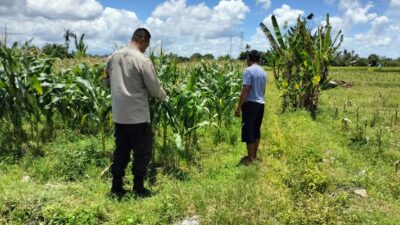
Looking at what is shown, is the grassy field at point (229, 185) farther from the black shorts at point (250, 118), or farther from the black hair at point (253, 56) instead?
the black hair at point (253, 56)

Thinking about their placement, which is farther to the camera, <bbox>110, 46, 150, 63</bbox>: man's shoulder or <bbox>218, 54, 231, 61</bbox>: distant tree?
<bbox>218, 54, 231, 61</bbox>: distant tree

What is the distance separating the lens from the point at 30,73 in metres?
6.22

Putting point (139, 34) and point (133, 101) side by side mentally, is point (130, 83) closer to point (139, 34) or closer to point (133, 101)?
point (133, 101)

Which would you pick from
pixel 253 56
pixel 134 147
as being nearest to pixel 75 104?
pixel 134 147

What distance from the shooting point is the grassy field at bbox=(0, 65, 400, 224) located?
4051mm

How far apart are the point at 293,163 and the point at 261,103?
979 millimetres

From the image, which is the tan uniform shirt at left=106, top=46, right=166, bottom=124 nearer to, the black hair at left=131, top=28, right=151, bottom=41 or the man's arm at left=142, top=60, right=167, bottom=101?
the man's arm at left=142, top=60, right=167, bottom=101

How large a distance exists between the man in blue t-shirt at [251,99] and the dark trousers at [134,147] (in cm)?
179

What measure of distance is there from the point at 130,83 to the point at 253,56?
2192 millimetres

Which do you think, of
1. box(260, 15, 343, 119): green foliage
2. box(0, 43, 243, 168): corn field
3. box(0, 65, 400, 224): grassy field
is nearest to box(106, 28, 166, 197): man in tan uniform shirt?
box(0, 65, 400, 224): grassy field

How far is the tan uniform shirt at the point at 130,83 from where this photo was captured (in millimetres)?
4438

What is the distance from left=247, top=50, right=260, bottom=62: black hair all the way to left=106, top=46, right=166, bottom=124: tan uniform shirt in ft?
6.33

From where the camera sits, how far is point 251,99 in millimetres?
6004

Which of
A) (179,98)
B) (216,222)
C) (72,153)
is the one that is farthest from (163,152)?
(216,222)
